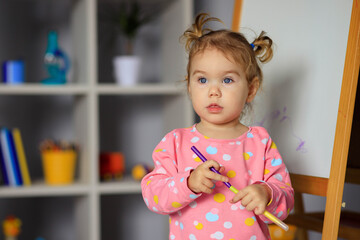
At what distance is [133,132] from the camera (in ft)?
8.25

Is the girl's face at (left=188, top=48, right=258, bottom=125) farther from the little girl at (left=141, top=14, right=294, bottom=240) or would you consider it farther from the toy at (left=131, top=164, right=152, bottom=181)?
the toy at (left=131, top=164, right=152, bottom=181)

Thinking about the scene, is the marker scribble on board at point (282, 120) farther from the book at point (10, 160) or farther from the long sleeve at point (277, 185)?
the book at point (10, 160)

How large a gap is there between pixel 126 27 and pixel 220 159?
4.37 feet

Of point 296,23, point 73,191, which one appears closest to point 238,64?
point 296,23

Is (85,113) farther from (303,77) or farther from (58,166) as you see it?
(303,77)

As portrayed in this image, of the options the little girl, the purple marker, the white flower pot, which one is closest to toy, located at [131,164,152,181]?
the white flower pot

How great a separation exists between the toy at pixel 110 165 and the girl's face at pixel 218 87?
3.80 ft

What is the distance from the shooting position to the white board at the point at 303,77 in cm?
121

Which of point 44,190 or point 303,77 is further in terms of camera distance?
point 44,190

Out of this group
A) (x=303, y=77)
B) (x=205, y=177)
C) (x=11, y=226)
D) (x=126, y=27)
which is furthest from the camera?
(x=126, y=27)

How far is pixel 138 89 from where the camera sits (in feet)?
6.88

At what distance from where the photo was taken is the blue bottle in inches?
82.4

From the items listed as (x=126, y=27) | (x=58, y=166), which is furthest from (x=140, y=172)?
(x=126, y=27)

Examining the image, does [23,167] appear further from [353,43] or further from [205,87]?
[353,43]
